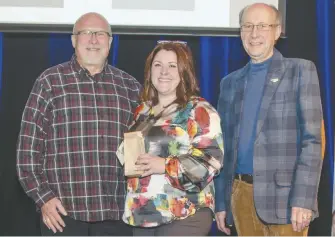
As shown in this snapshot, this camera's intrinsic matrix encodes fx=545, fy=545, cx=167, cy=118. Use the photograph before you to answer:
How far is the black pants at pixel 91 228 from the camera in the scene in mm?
2391

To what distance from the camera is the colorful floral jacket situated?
213 cm

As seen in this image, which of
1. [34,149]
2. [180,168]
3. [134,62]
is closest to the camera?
[180,168]

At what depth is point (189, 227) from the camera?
84.5 inches

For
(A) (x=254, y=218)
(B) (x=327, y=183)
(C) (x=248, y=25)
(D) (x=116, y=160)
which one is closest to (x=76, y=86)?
(D) (x=116, y=160)

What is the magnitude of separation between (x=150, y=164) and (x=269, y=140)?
543mm

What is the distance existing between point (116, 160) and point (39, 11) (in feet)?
3.87

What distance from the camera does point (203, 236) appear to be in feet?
7.11

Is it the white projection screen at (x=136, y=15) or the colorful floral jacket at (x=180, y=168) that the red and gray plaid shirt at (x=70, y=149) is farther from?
the white projection screen at (x=136, y=15)

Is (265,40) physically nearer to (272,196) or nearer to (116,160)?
(272,196)

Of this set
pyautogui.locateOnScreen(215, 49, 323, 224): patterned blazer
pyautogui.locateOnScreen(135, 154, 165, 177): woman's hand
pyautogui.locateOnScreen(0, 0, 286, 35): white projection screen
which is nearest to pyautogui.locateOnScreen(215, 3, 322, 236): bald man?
pyautogui.locateOnScreen(215, 49, 323, 224): patterned blazer

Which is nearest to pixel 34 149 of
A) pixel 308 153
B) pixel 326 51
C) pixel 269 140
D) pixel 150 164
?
pixel 150 164

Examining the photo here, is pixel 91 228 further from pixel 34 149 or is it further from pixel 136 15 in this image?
pixel 136 15

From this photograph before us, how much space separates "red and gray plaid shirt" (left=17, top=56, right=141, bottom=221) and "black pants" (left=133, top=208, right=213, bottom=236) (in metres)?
0.35

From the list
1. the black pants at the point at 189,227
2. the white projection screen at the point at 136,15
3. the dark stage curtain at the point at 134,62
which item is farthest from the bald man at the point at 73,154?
the dark stage curtain at the point at 134,62
